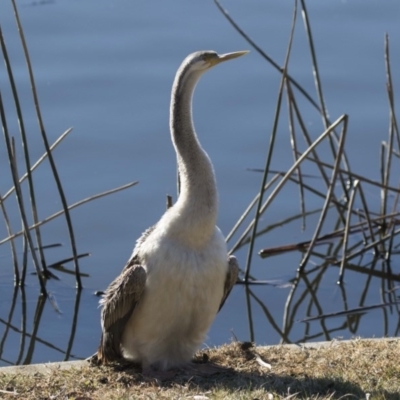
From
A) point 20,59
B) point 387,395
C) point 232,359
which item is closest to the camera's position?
point 387,395

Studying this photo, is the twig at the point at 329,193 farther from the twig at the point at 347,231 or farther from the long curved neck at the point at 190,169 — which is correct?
the long curved neck at the point at 190,169

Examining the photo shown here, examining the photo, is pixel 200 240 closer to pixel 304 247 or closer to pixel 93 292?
pixel 93 292

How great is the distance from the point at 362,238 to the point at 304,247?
554mm

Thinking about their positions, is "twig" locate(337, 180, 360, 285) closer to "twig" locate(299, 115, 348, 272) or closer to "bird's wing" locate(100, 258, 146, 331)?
"twig" locate(299, 115, 348, 272)

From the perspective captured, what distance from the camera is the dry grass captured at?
5.16 m

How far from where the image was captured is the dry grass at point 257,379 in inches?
203

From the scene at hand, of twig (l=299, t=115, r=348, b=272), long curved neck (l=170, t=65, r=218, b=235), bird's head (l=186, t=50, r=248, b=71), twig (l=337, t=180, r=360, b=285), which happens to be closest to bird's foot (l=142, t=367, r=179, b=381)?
long curved neck (l=170, t=65, r=218, b=235)

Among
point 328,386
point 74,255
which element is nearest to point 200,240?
point 328,386

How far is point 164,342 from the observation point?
5777 millimetres

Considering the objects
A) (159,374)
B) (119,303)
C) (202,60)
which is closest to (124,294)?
(119,303)

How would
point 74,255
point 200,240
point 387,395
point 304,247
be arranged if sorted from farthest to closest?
point 304,247 → point 74,255 → point 200,240 → point 387,395

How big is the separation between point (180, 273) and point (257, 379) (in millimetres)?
644

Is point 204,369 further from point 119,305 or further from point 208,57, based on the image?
point 208,57

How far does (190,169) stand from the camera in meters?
5.62
